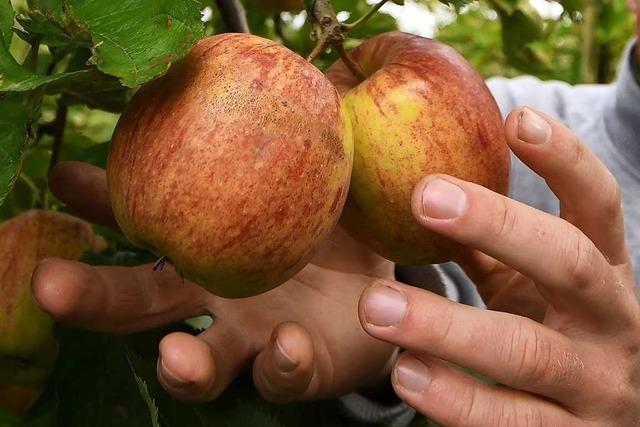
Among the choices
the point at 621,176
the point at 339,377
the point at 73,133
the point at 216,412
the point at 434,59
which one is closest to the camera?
the point at 434,59

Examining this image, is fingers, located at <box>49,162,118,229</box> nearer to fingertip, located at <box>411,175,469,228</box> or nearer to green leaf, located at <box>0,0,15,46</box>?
green leaf, located at <box>0,0,15,46</box>

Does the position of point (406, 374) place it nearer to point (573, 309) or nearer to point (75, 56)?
point (573, 309)

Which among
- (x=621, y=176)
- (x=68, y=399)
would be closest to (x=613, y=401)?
(x=68, y=399)

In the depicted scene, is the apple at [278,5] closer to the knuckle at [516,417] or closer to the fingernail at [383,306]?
the fingernail at [383,306]

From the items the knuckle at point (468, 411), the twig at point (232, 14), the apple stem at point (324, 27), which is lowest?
the knuckle at point (468, 411)

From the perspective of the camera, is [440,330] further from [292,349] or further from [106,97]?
[106,97]

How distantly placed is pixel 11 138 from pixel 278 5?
0.57m

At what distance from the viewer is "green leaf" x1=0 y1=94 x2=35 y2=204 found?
21.7 inches

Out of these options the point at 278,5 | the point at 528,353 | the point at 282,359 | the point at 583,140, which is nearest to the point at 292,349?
the point at 282,359

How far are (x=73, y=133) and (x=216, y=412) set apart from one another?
55 cm

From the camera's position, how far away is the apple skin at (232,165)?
55cm

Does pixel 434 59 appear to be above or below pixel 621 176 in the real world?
above

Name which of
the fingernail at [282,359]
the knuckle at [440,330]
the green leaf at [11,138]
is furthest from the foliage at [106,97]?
the knuckle at [440,330]

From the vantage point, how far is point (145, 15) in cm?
58
